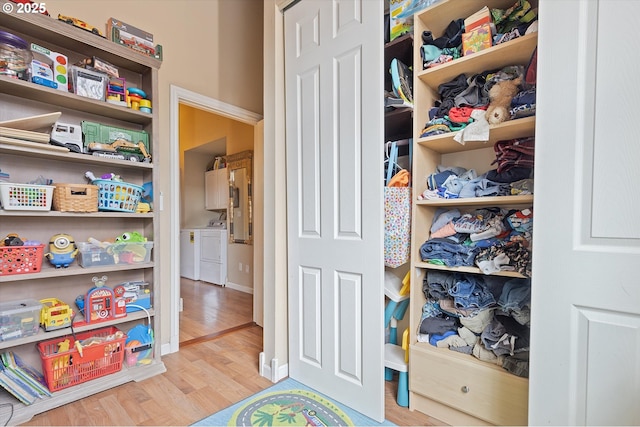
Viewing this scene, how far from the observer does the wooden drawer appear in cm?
132

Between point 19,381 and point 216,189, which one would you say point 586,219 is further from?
point 216,189

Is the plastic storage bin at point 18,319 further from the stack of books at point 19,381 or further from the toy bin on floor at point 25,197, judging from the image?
the toy bin on floor at point 25,197

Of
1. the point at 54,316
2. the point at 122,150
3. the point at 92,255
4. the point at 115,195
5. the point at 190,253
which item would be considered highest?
the point at 122,150

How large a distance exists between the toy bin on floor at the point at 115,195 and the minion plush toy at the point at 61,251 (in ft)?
0.83

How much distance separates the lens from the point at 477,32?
147 centimetres

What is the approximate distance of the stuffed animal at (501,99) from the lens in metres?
1.41

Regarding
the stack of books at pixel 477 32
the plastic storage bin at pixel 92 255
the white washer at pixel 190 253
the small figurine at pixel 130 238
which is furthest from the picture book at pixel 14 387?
the white washer at pixel 190 253

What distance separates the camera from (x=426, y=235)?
1700 millimetres

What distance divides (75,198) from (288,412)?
1.70 metres

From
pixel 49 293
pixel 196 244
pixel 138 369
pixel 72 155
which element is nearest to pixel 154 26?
pixel 72 155

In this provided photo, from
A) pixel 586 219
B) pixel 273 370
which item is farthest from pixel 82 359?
pixel 586 219

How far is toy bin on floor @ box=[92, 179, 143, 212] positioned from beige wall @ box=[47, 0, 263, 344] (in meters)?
0.16

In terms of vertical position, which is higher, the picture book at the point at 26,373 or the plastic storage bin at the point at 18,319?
the plastic storage bin at the point at 18,319

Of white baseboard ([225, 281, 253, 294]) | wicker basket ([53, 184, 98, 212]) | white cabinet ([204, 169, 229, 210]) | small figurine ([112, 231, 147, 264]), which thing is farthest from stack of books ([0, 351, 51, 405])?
white cabinet ([204, 169, 229, 210])
